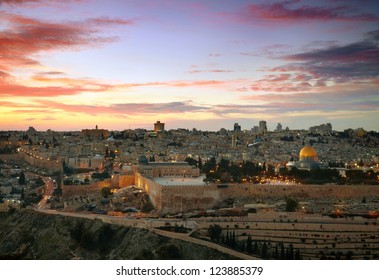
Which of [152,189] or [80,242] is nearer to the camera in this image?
[80,242]

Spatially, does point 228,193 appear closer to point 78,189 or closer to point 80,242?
point 80,242

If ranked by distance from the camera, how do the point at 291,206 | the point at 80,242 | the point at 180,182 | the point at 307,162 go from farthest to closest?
the point at 307,162 → the point at 180,182 → the point at 291,206 → the point at 80,242

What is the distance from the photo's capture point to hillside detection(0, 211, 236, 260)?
384 inches

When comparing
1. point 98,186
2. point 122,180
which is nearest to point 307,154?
point 122,180

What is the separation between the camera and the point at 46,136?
4128 centimetres

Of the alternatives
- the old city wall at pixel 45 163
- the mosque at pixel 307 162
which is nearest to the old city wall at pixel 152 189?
the mosque at pixel 307 162

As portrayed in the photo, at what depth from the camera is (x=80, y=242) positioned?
11461 mm

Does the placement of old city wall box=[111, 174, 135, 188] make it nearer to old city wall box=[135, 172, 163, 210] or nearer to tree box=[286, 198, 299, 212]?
old city wall box=[135, 172, 163, 210]

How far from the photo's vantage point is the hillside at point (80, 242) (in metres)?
9.75

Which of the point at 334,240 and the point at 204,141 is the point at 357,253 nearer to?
the point at 334,240

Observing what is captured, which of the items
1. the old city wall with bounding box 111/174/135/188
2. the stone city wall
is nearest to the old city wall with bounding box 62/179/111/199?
the old city wall with bounding box 111/174/135/188

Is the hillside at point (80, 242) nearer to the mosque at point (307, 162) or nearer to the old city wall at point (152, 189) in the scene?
the old city wall at point (152, 189)
